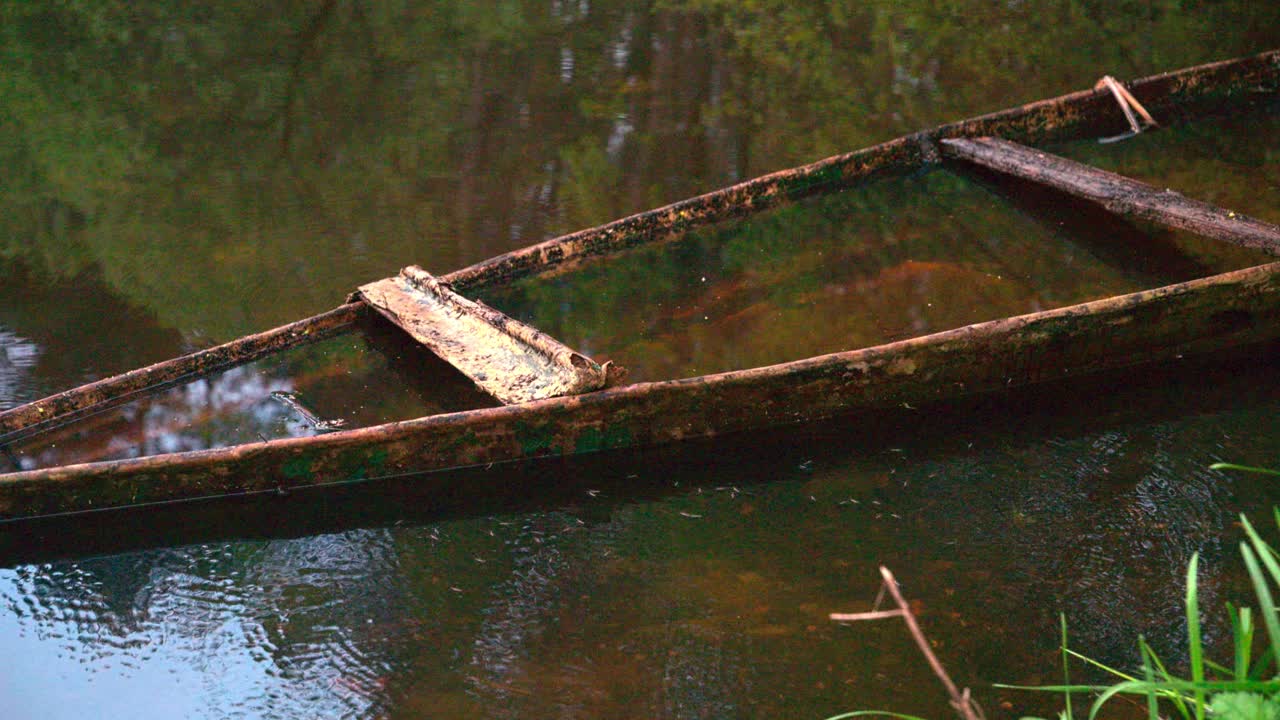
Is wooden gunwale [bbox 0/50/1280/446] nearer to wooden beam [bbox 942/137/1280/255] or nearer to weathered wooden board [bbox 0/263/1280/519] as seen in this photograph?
wooden beam [bbox 942/137/1280/255]

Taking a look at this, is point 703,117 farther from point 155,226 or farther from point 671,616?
point 671,616

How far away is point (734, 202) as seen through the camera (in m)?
4.86

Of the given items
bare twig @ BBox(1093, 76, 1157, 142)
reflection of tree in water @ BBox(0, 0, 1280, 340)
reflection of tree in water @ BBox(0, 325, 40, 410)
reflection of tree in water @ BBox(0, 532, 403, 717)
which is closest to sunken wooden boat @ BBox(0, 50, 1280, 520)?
reflection of tree in water @ BBox(0, 532, 403, 717)

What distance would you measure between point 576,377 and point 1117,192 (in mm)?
2573

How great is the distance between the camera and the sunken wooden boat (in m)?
3.20

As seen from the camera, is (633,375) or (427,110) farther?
(427,110)

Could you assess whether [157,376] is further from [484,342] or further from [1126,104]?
[1126,104]

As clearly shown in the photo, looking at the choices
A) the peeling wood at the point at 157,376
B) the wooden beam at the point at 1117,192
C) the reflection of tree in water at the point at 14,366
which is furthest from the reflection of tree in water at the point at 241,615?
the wooden beam at the point at 1117,192

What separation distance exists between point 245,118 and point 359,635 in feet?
15.2

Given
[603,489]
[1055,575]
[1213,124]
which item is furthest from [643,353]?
[1213,124]

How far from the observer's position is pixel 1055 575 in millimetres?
3010

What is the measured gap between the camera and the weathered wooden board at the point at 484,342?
11.1ft

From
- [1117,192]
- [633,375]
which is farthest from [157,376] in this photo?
[1117,192]

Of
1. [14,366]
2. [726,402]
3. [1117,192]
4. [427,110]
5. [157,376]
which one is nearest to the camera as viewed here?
[726,402]
